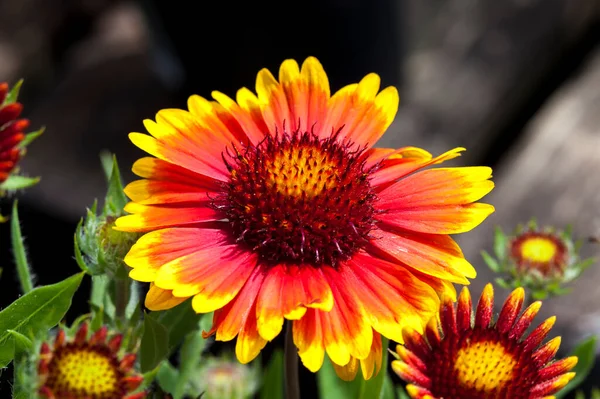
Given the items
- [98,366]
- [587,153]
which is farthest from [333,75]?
[98,366]

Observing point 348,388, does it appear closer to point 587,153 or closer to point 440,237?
point 440,237

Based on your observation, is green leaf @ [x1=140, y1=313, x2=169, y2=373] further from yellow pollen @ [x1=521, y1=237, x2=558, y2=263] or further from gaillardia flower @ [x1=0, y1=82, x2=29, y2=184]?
yellow pollen @ [x1=521, y1=237, x2=558, y2=263]

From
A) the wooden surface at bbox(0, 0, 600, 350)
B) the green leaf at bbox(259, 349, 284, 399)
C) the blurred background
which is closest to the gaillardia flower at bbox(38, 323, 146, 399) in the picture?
the green leaf at bbox(259, 349, 284, 399)

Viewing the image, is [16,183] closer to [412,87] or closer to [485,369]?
[485,369]

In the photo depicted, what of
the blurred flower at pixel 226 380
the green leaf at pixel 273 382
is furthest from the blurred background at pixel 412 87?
the green leaf at pixel 273 382

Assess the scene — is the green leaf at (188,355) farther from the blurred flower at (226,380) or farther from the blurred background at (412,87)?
the blurred background at (412,87)
